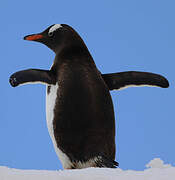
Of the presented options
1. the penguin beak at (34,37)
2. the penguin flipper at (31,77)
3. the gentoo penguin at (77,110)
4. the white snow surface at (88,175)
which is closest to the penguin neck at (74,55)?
the gentoo penguin at (77,110)

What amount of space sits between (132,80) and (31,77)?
25.0 inches

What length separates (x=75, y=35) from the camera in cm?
220

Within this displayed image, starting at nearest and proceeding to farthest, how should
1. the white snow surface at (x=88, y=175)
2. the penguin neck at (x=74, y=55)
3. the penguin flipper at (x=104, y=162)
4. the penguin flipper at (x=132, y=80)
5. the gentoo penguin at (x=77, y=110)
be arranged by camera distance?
→ the white snow surface at (x=88, y=175), the penguin flipper at (x=104, y=162), the gentoo penguin at (x=77, y=110), the penguin neck at (x=74, y=55), the penguin flipper at (x=132, y=80)

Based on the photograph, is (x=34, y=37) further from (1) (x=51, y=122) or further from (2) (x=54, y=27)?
(1) (x=51, y=122)

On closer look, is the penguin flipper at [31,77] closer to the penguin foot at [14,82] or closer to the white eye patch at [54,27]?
the penguin foot at [14,82]

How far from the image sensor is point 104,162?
1.73m

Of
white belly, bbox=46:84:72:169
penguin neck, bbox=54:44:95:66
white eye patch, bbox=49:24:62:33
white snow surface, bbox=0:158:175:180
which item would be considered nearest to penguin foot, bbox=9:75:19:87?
white belly, bbox=46:84:72:169

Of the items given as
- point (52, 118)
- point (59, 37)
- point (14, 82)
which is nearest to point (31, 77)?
point (14, 82)

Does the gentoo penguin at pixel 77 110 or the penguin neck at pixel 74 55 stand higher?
the penguin neck at pixel 74 55

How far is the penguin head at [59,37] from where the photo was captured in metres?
2.18

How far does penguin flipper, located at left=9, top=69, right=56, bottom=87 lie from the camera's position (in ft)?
6.18

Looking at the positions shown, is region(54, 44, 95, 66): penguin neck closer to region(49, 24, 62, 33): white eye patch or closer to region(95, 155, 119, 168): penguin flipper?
region(49, 24, 62, 33): white eye patch

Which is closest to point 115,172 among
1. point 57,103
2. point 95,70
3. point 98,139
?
point 98,139

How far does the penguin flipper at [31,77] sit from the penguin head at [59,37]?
272 millimetres
